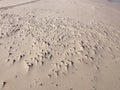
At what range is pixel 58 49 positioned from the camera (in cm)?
515

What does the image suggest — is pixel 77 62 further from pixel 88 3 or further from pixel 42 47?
pixel 88 3

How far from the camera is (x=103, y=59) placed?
493 centimetres

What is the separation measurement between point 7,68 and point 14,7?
502 cm

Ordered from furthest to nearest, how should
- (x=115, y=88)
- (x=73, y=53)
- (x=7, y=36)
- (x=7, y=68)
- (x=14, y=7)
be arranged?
(x=14, y=7) < (x=7, y=36) < (x=73, y=53) < (x=7, y=68) < (x=115, y=88)

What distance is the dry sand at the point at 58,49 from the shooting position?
410 cm

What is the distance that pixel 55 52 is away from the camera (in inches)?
197

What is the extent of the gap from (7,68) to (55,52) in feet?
5.06

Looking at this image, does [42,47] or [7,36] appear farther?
[7,36]

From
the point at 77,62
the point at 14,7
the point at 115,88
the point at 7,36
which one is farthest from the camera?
the point at 14,7

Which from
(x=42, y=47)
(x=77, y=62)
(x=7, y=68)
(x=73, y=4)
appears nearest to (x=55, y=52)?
(x=42, y=47)

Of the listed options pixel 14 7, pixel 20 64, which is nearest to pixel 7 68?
pixel 20 64

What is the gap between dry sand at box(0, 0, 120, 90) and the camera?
13.4 ft

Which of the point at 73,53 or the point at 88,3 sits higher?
the point at 73,53

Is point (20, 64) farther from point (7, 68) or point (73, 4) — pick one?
point (73, 4)
